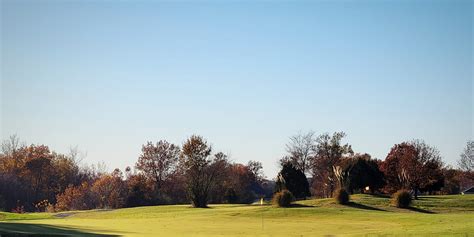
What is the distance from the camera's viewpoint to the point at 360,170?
242ft

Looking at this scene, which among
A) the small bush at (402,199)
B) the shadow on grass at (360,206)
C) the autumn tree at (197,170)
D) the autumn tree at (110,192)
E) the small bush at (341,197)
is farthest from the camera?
the autumn tree at (110,192)

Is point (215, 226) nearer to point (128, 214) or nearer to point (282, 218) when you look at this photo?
point (282, 218)

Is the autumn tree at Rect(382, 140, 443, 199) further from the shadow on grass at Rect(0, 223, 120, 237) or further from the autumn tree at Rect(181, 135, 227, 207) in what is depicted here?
the shadow on grass at Rect(0, 223, 120, 237)

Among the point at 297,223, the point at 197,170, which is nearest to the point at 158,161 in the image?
the point at 197,170

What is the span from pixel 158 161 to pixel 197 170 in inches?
1441

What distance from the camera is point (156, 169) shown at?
332ft

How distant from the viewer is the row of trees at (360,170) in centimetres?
6988

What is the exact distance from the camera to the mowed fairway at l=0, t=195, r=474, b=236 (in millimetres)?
34031

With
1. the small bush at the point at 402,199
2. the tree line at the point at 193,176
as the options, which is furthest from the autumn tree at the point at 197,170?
the small bush at the point at 402,199

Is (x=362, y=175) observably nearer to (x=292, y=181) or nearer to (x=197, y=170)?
(x=292, y=181)

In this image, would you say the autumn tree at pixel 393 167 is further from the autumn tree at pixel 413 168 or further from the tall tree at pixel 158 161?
the tall tree at pixel 158 161

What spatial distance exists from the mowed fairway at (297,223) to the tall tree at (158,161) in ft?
137

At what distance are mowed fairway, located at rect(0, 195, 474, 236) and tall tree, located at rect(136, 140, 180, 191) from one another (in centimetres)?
4165

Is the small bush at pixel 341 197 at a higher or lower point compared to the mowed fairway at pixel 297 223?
higher
